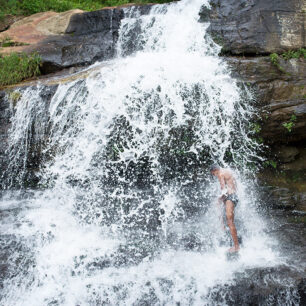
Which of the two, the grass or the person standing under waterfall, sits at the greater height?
the grass

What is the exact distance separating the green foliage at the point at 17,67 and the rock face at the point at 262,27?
14.8ft

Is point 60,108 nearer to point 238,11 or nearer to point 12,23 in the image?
point 238,11

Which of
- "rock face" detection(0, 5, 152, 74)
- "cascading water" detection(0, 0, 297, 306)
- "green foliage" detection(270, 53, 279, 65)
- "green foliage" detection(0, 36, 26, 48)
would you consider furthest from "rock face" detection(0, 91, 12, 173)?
"green foliage" detection(270, 53, 279, 65)

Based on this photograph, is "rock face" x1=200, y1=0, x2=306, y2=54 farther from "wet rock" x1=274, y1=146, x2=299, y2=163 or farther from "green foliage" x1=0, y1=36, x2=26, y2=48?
"green foliage" x1=0, y1=36, x2=26, y2=48

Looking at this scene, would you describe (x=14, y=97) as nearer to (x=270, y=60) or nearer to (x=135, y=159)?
(x=135, y=159)

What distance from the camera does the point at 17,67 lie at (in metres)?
7.96

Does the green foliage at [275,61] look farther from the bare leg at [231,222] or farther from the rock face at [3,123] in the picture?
the rock face at [3,123]

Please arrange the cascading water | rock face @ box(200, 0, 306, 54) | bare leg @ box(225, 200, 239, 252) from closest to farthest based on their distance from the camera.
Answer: bare leg @ box(225, 200, 239, 252)
the cascading water
rock face @ box(200, 0, 306, 54)

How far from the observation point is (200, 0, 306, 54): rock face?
7.26 m

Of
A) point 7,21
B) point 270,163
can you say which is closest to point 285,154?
point 270,163

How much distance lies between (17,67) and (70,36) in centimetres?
209

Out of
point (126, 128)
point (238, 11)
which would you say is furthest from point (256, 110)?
point (238, 11)

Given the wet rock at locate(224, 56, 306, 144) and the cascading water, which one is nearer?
the cascading water

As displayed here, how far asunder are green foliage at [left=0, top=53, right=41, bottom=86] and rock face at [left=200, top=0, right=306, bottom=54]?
453 centimetres
